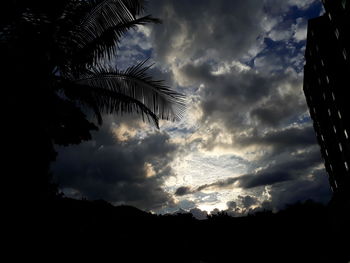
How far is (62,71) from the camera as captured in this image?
6332mm

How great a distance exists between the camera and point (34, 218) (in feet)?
10.6

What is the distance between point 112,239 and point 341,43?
36.2 metres

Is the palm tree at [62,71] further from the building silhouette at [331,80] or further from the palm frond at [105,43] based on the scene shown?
the building silhouette at [331,80]

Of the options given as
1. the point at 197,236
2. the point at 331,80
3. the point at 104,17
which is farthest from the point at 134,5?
the point at 331,80

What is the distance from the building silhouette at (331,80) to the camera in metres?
31.7

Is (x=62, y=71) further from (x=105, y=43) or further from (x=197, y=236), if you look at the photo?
(x=197, y=236)

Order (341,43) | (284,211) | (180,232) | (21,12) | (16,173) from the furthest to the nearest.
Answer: (341,43) → (284,211) → (180,232) → (21,12) → (16,173)

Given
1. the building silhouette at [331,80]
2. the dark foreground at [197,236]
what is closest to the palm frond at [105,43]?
the dark foreground at [197,236]

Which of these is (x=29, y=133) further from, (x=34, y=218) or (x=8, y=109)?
(x=34, y=218)

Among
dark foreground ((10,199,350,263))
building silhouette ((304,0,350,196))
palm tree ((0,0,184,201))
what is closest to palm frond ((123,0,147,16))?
palm tree ((0,0,184,201))

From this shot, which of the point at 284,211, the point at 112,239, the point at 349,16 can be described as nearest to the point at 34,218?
the point at 112,239

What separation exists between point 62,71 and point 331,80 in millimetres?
40429

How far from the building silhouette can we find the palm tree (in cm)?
2905

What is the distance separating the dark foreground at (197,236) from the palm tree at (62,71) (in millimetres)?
1980
